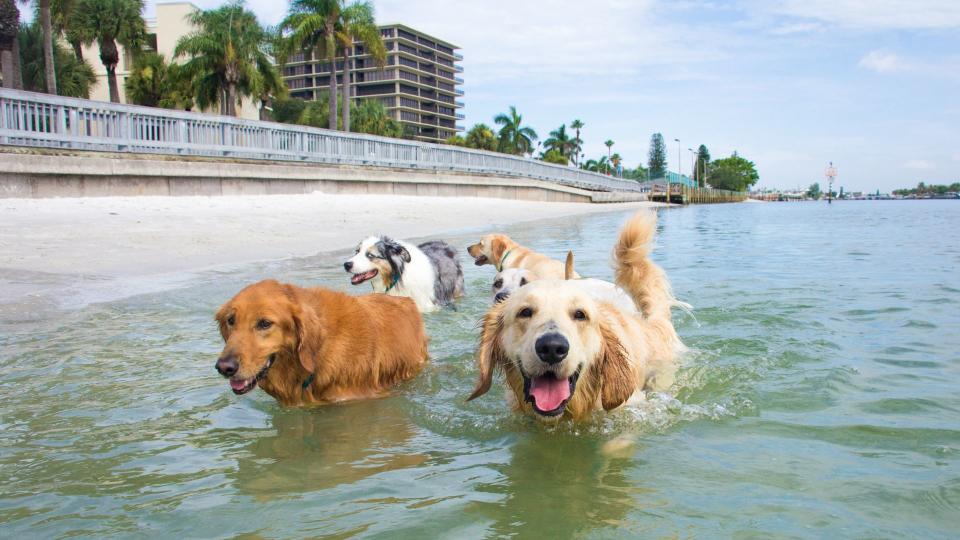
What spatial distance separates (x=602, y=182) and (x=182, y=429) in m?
63.5

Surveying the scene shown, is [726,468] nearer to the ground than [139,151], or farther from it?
nearer to the ground

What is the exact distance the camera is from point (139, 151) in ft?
55.4

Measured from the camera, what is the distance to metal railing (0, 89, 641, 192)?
1461cm

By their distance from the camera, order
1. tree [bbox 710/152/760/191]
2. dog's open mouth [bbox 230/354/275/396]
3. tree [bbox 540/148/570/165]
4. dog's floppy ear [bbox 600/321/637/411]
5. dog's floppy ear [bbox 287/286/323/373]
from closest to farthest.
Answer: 1. dog's open mouth [bbox 230/354/275/396]
2. dog's floppy ear [bbox 600/321/637/411]
3. dog's floppy ear [bbox 287/286/323/373]
4. tree [bbox 540/148/570/165]
5. tree [bbox 710/152/760/191]

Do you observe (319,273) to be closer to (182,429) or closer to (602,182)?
(182,429)

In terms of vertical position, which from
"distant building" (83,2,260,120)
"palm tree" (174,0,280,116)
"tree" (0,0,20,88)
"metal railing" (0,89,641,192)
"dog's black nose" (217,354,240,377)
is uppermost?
"distant building" (83,2,260,120)

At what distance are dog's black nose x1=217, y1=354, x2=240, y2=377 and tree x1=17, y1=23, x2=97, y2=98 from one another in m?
60.2

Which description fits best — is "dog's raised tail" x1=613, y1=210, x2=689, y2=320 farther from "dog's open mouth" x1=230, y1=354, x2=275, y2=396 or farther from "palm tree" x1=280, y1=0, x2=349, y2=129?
"palm tree" x1=280, y1=0, x2=349, y2=129

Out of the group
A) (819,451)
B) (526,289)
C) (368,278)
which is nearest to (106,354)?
(368,278)

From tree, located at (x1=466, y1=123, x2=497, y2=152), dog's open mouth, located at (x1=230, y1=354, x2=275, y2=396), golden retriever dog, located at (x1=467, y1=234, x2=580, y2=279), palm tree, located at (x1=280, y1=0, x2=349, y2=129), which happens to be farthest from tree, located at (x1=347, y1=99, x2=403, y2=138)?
dog's open mouth, located at (x1=230, y1=354, x2=275, y2=396)

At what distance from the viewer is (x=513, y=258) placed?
30.5 feet

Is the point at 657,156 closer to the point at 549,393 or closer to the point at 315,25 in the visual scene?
the point at 315,25

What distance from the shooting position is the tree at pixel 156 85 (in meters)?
54.0

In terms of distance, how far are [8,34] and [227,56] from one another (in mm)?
16932
